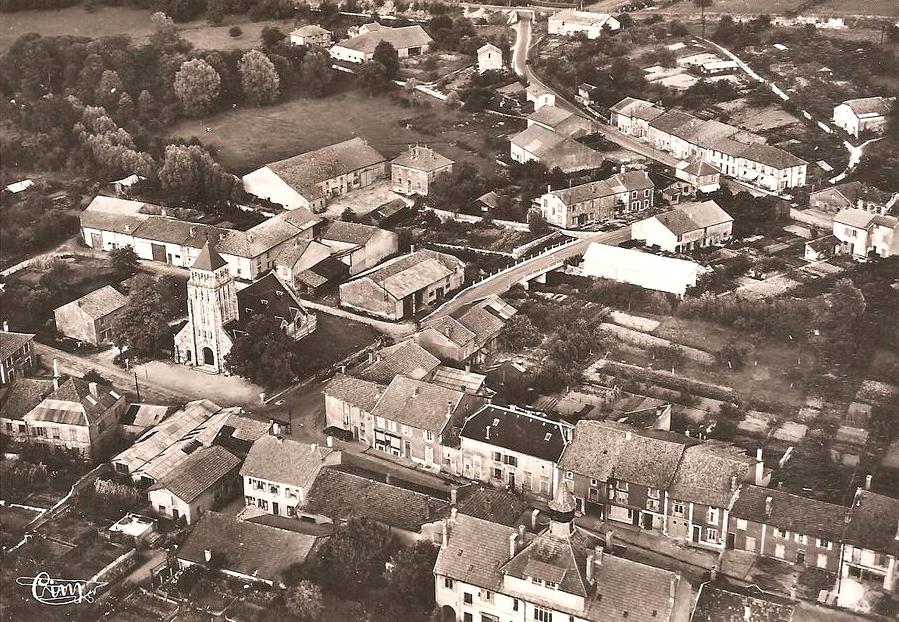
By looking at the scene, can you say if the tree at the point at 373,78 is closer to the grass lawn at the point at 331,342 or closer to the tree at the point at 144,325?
the grass lawn at the point at 331,342

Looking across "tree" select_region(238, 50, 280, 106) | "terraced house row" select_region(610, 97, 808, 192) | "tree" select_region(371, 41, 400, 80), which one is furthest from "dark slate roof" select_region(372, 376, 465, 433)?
"tree" select_region(371, 41, 400, 80)

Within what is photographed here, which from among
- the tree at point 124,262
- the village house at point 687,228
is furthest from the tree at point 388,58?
the village house at point 687,228

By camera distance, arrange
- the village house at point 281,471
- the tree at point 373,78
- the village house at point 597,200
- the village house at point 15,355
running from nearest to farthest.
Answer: the village house at point 281,471 < the village house at point 15,355 < the village house at point 597,200 < the tree at point 373,78

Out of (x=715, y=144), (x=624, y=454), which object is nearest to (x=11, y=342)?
(x=624, y=454)

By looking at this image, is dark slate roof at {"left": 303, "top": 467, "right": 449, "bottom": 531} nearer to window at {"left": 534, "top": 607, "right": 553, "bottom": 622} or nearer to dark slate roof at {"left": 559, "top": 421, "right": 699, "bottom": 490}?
dark slate roof at {"left": 559, "top": 421, "right": 699, "bottom": 490}

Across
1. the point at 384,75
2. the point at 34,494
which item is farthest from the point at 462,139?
the point at 34,494

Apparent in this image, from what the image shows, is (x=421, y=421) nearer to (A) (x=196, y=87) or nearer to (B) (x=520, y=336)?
(B) (x=520, y=336)
